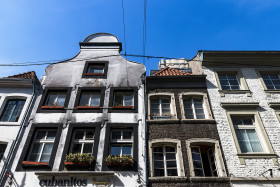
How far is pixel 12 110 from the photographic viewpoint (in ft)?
40.5

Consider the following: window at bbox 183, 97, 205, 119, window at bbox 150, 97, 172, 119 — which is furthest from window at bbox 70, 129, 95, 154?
window at bbox 183, 97, 205, 119

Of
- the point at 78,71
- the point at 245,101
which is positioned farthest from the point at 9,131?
the point at 245,101

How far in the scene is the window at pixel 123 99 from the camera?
41.3 ft

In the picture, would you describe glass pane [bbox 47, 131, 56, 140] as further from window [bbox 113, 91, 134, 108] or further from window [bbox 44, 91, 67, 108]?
window [bbox 113, 91, 134, 108]

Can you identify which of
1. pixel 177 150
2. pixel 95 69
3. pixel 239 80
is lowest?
pixel 177 150

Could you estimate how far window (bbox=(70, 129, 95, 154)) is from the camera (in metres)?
10.6

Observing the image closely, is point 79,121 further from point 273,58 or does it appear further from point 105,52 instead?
point 273,58

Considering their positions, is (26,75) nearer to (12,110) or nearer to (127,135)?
(12,110)

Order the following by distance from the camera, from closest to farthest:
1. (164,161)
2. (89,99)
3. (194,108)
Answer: (164,161)
(194,108)
(89,99)

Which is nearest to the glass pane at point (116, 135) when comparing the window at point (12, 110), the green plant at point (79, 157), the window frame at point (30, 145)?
the green plant at point (79, 157)

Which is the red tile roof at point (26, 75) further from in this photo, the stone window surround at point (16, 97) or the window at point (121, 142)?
the window at point (121, 142)

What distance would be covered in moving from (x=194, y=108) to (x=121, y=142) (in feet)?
15.1

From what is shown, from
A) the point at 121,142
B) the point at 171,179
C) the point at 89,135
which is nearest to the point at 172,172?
the point at 171,179

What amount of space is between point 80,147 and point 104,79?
4.74 m
